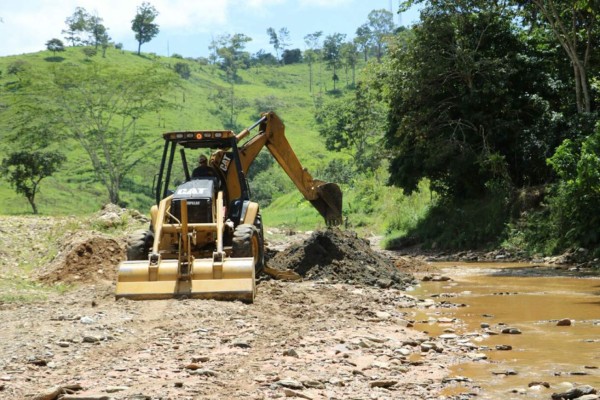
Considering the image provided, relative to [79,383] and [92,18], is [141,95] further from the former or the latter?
[92,18]

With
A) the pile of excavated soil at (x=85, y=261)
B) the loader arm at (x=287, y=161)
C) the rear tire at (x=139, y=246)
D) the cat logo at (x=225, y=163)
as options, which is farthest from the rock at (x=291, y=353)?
the pile of excavated soil at (x=85, y=261)

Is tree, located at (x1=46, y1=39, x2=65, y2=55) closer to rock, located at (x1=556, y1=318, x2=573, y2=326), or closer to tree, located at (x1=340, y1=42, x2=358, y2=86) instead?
tree, located at (x1=340, y1=42, x2=358, y2=86)

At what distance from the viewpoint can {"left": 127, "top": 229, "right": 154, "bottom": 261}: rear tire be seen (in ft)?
48.4

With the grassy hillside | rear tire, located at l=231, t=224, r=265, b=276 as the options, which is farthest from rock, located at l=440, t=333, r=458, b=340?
the grassy hillside

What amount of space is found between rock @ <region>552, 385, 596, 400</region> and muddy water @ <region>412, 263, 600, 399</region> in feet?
0.49

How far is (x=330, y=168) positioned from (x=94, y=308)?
50.8 meters

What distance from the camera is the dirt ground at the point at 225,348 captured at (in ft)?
24.9

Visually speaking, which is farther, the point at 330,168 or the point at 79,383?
the point at 330,168

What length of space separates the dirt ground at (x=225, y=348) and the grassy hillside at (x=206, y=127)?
25.9m

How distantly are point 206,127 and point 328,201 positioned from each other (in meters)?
68.4

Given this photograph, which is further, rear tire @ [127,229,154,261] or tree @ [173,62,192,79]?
tree @ [173,62,192,79]

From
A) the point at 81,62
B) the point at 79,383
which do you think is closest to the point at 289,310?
the point at 79,383

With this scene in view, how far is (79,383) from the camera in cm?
735

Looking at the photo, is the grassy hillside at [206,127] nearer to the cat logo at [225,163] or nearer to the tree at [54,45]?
the tree at [54,45]
